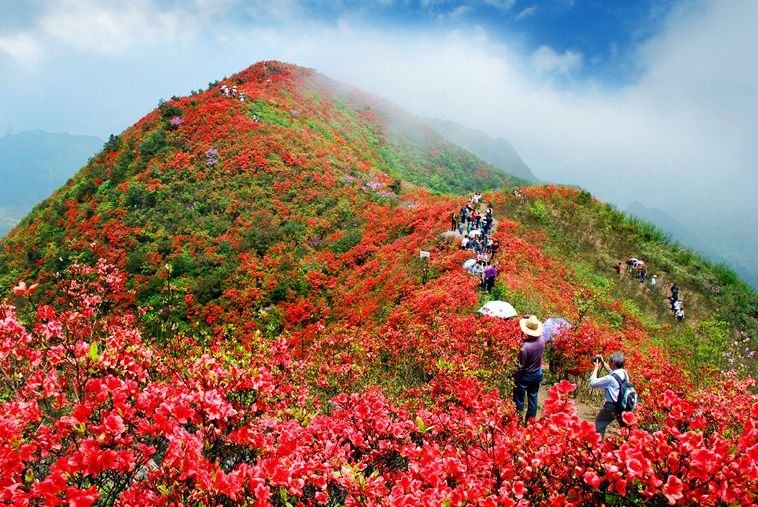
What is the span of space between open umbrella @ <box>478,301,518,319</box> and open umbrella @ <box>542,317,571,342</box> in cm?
101

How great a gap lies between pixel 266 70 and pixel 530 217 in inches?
1527

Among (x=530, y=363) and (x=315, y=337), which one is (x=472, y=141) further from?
(x=530, y=363)

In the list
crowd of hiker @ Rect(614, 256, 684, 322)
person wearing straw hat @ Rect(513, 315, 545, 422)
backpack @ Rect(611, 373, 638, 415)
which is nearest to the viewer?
backpack @ Rect(611, 373, 638, 415)

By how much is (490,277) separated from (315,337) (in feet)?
25.9

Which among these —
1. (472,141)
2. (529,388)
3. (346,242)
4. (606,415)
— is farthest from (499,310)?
(472,141)

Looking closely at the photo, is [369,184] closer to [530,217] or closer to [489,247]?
[530,217]

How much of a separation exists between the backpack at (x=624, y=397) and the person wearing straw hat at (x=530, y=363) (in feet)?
5.01

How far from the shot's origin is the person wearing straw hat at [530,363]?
24.8 ft

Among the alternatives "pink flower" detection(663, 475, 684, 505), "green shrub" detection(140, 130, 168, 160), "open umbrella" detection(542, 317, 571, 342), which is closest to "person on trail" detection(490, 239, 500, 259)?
"open umbrella" detection(542, 317, 571, 342)

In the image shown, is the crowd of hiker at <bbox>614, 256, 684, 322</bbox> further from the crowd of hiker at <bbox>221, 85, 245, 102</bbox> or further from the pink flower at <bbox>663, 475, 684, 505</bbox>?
the crowd of hiker at <bbox>221, 85, 245, 102</bbox>

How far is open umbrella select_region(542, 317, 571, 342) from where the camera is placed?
39.3 ft

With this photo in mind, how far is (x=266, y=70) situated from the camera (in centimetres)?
5012

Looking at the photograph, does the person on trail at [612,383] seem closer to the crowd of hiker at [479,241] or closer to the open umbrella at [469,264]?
the crowd of hiker at [479,241]

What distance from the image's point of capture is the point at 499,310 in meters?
12.7
